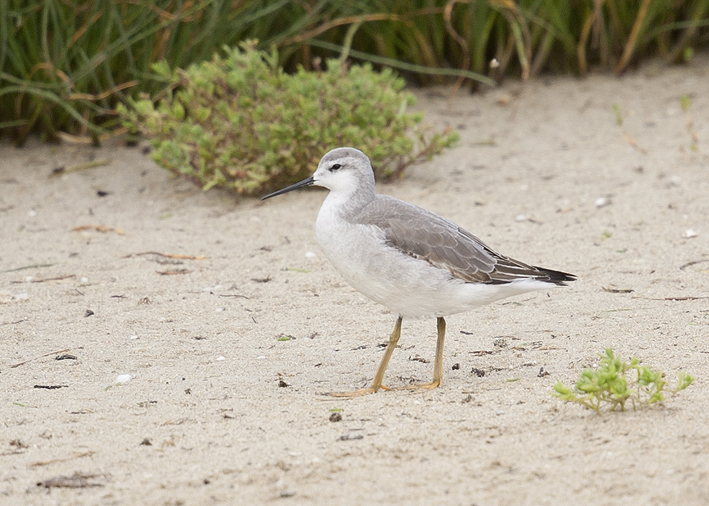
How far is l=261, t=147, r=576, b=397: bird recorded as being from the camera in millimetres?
4250

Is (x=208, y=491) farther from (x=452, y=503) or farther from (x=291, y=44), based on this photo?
(x=291, y=44)

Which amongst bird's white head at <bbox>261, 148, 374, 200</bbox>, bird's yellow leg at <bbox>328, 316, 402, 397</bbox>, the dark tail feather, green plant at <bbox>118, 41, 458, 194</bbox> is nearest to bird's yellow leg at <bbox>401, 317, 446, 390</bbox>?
bird's yellow leg at <bbox>328, 316, 402, 397</bbox>

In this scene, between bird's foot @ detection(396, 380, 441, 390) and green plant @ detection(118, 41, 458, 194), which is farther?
green plant @ detection(118, 41, 458, 194)

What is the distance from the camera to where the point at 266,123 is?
7023mm

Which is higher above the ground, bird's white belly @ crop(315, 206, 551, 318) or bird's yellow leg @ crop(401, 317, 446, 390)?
bird's white belly @ crop(315, 206, 551, 318)

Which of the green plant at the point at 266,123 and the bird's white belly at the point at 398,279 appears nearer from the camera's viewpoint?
the bird's white belly at the point at 398,279

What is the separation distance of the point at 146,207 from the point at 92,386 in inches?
127

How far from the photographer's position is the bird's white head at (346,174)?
4.59m

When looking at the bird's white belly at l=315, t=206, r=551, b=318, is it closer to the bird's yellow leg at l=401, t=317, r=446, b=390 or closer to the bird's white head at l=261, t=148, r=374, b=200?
the bird's yellow leg at l=401, t=317, r=446, b=390

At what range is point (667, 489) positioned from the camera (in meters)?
3.01

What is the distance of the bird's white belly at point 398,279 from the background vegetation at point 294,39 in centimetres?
314

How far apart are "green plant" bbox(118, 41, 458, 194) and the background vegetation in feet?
1.04

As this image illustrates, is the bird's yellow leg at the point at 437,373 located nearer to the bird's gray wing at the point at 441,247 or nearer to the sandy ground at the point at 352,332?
the sandy ground at the point at 352,332

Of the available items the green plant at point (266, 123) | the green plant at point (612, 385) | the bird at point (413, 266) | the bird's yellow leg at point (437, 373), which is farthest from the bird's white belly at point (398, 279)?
the green plant at point (266, 123)
